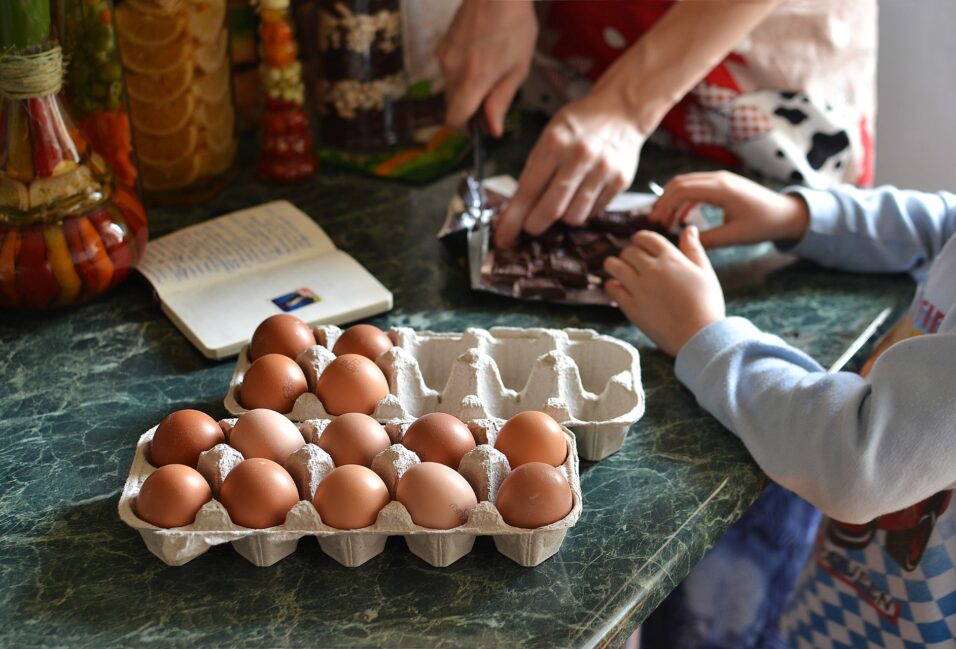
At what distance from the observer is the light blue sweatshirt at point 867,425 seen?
95cm

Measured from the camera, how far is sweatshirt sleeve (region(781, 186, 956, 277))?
4.58 ft

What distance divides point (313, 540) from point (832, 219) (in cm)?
88

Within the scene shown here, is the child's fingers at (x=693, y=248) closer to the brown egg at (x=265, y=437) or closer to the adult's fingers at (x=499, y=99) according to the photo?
the adult's fingers at (x=499, y=99)

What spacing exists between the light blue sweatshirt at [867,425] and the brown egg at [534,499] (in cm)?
27

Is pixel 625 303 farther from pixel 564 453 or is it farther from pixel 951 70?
pixel 951 70

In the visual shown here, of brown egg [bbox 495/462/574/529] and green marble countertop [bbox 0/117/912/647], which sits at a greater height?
brown egg [bbox 495/462/574/529]

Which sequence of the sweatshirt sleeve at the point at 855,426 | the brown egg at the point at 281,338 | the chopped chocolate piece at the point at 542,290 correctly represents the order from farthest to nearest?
1. the chopped chocolate piece at the point at 542,290
2. the brown egg at the point at 281,338
3. the sweatshirt sleeve at the point at 855,426

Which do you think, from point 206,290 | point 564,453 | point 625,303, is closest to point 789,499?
point 625,303

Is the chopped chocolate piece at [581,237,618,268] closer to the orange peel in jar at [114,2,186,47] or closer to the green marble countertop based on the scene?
the green marble countertop

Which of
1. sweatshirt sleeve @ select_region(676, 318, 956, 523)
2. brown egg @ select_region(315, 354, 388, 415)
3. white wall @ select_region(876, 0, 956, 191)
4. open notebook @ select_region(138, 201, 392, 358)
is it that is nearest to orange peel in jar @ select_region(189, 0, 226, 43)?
open notebook @ select_region(138, 201, 392, 358)

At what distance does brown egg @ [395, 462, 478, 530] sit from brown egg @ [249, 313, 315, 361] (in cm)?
28

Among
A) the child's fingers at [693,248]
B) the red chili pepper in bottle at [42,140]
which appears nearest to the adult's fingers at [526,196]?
the child's fingers at [693,248]

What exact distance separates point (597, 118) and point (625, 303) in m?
0.34

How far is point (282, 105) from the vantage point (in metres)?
1.63
